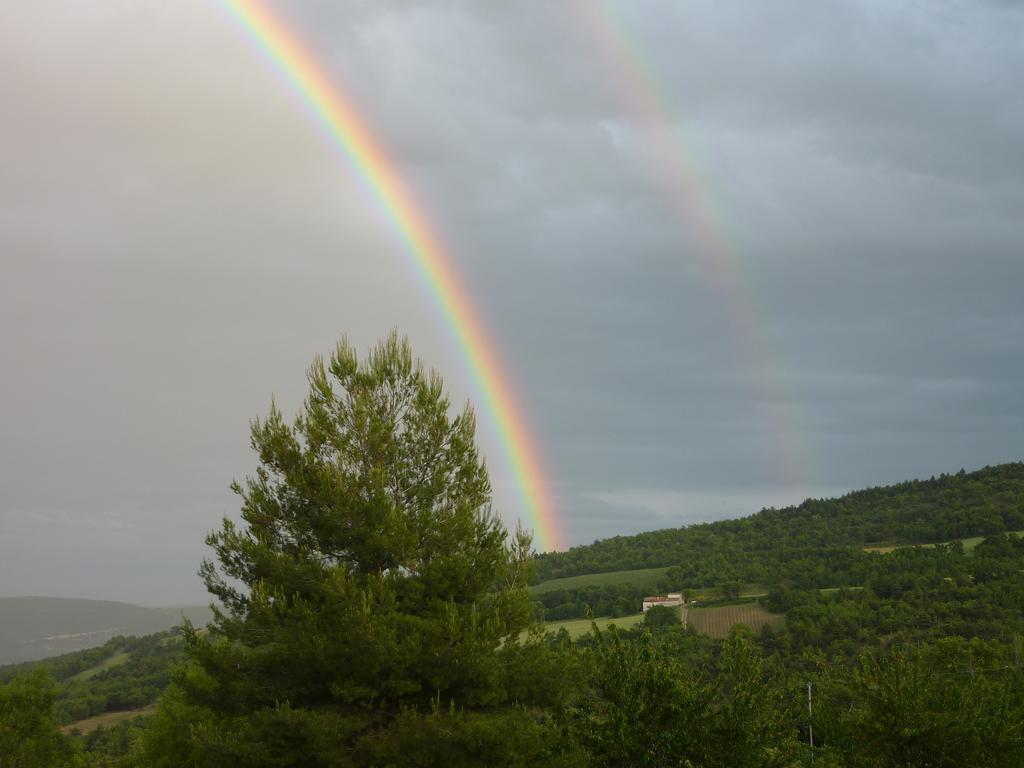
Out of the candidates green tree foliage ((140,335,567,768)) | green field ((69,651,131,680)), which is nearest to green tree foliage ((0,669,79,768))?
green tree foliage ((140,335,567,768))

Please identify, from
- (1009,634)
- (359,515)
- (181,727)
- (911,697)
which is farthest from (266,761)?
(1009,634)

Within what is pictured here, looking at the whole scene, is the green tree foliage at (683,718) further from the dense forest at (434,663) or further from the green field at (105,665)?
the green field at (105,665)

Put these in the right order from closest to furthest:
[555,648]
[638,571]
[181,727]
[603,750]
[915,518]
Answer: [603,750] → [555,648] → [181,727] → [915,518] → [638,571]

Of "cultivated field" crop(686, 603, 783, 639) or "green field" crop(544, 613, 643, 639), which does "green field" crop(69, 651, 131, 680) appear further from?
"cultivated field" crop(686, 603, 783, 639)

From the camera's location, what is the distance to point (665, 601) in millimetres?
108562

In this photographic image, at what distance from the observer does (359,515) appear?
22.9 metres

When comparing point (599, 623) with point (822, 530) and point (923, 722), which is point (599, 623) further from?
point (923, 722)

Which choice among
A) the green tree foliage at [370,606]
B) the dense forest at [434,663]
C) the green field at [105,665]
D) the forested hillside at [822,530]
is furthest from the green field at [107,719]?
the green tree foliage at [370,606]

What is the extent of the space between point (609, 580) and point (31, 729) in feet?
287

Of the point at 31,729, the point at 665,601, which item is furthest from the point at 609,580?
the point at 31,729

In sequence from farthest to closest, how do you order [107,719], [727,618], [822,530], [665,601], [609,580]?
1. [822,530]
2. [609,580]
3. [665,601]
4. [727,618]
5. [107,719]

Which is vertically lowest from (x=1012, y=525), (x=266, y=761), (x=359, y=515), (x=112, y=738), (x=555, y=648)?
(x=112, y=738)

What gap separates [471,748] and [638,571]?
117976mm

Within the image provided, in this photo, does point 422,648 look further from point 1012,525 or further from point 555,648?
point 1012,525
